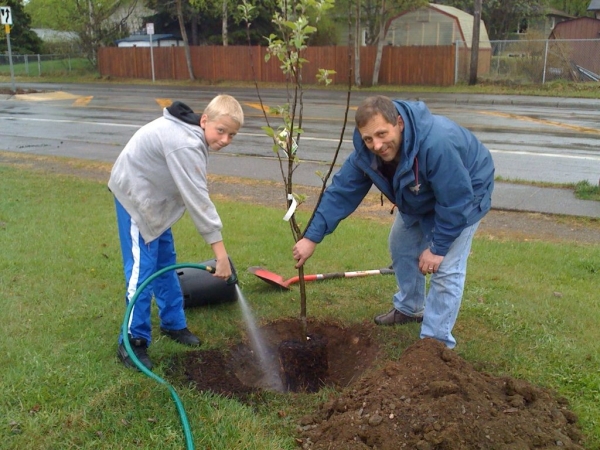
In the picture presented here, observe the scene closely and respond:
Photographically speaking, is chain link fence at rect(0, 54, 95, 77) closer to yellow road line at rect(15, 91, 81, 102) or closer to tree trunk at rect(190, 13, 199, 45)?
tree trunk at rect(190, 13, 199, 45)

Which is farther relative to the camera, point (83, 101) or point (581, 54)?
point (581, 54)

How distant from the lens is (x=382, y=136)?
11.0ft

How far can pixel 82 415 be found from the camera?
10.6 ft

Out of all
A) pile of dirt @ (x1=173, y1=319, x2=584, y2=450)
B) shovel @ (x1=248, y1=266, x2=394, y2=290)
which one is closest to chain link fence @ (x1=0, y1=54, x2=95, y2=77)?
shovel @ (x1=248, y1=266, x2=394, y2=290)

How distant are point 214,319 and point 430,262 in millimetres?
1796

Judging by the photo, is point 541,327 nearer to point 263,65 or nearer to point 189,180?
point 189,180

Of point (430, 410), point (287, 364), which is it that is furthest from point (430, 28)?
point (430, 410)

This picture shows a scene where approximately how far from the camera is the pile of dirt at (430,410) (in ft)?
9.59

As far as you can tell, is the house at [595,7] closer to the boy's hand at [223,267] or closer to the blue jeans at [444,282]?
the blue jeans at [444,282]

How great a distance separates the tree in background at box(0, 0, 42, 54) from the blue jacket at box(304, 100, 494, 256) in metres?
50.2

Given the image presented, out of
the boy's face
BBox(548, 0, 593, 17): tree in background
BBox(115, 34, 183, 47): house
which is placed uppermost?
BBox(548, 0, 593, 17): tree in background

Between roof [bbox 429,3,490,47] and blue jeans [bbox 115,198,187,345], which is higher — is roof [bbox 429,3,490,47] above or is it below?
above

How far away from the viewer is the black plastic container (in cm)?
480

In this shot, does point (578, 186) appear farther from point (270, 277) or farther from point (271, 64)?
point (271, 64)
